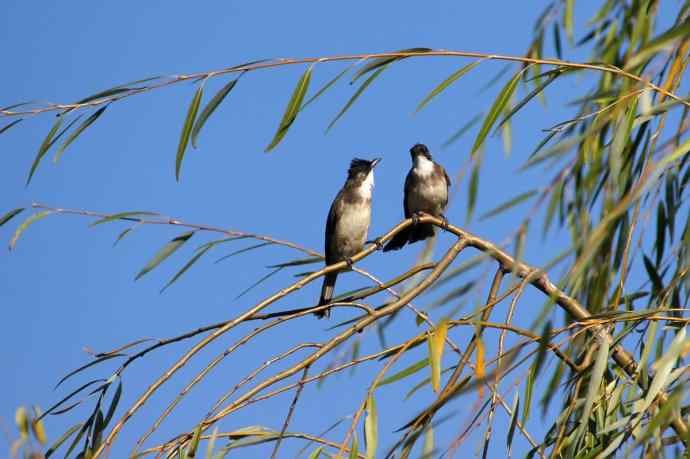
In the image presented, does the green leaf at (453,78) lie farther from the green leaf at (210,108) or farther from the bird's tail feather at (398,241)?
the bird's tail feather at (398,241)

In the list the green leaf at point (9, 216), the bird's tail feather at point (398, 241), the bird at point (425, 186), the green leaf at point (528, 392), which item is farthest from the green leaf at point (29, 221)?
the bird at point (425, 186)

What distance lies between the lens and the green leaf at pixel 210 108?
3338 mm

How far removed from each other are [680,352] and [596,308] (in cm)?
68

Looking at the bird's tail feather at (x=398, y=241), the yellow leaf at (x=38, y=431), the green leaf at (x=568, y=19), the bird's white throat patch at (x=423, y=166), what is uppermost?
the green leaf at (x=568, y=19)

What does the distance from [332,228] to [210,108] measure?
4.40 meters

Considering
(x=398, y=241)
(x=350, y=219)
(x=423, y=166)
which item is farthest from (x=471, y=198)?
(x=423, y=166)

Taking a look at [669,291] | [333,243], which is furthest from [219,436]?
[333,243]

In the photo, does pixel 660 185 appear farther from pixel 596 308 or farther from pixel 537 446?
pixel 537 446

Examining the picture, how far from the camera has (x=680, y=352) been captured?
7.84ft

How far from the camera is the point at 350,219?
7.62 metres

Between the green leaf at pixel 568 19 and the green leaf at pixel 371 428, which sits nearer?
the green leaf at pixel 371 428

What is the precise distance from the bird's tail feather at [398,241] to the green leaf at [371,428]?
396 centimetres

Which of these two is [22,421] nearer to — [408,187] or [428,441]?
[428,441]

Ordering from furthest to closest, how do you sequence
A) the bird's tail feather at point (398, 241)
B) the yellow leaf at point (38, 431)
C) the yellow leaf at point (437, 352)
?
1. the bird's tail feather at point (398, 241)
2. the yellow leaf at point (437, 352)
3. the yellow leaf at point (38, 431)
